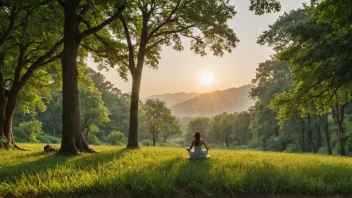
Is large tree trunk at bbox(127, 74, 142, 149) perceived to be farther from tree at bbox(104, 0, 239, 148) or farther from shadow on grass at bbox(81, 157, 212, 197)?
shadow on grass at bbox(81, 157, 212, 197)

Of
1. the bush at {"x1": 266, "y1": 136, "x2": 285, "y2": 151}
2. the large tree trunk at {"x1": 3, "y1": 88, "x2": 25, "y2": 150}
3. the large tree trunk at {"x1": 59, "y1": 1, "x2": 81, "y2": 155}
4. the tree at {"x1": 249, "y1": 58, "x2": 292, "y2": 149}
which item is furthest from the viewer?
the bush at {"x1": 266, "y1": 136, "x2": 285, "y2": 151}

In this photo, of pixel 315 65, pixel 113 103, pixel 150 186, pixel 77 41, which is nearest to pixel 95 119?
pixel 77 41

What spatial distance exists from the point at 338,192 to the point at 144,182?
457cm

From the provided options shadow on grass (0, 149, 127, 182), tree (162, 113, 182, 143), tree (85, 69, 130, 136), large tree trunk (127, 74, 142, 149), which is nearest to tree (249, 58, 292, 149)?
tree (162, 113, 182, 143)

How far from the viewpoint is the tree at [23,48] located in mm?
14633

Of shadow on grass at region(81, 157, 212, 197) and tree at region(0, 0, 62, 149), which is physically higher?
tree at region(0, 0, 62, 149)

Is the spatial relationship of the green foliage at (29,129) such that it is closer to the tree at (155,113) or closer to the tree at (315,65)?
the tree at (155,113)

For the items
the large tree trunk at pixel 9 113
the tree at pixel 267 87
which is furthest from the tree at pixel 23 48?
the tree at pixel 267 87

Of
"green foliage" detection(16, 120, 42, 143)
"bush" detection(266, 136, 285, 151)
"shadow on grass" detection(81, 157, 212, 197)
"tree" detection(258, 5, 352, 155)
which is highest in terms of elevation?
"tree" detection(258, 5, 352, 155)

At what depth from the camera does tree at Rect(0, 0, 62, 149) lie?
48.0 ft

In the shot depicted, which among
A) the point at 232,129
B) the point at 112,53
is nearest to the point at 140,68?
the point at 112,53

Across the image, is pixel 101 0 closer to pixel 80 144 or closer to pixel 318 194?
pixel 80 144

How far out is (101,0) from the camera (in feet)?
35.7

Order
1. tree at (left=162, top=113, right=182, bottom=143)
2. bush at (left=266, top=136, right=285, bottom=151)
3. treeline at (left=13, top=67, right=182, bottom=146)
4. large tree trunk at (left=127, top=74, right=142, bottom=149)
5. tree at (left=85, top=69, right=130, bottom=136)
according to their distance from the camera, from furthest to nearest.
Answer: tree at (left=85, top=69, right=130, bottom=136) < tree at (left=162, top=113, right=182, bottom=143) < bush at (left=266, top=136, right=285, bottom=151) < treeline at (left=13, top=67, right=182, bottom=146) < large tree trunk at (left=127, top=74, right=142, bottom=149)
